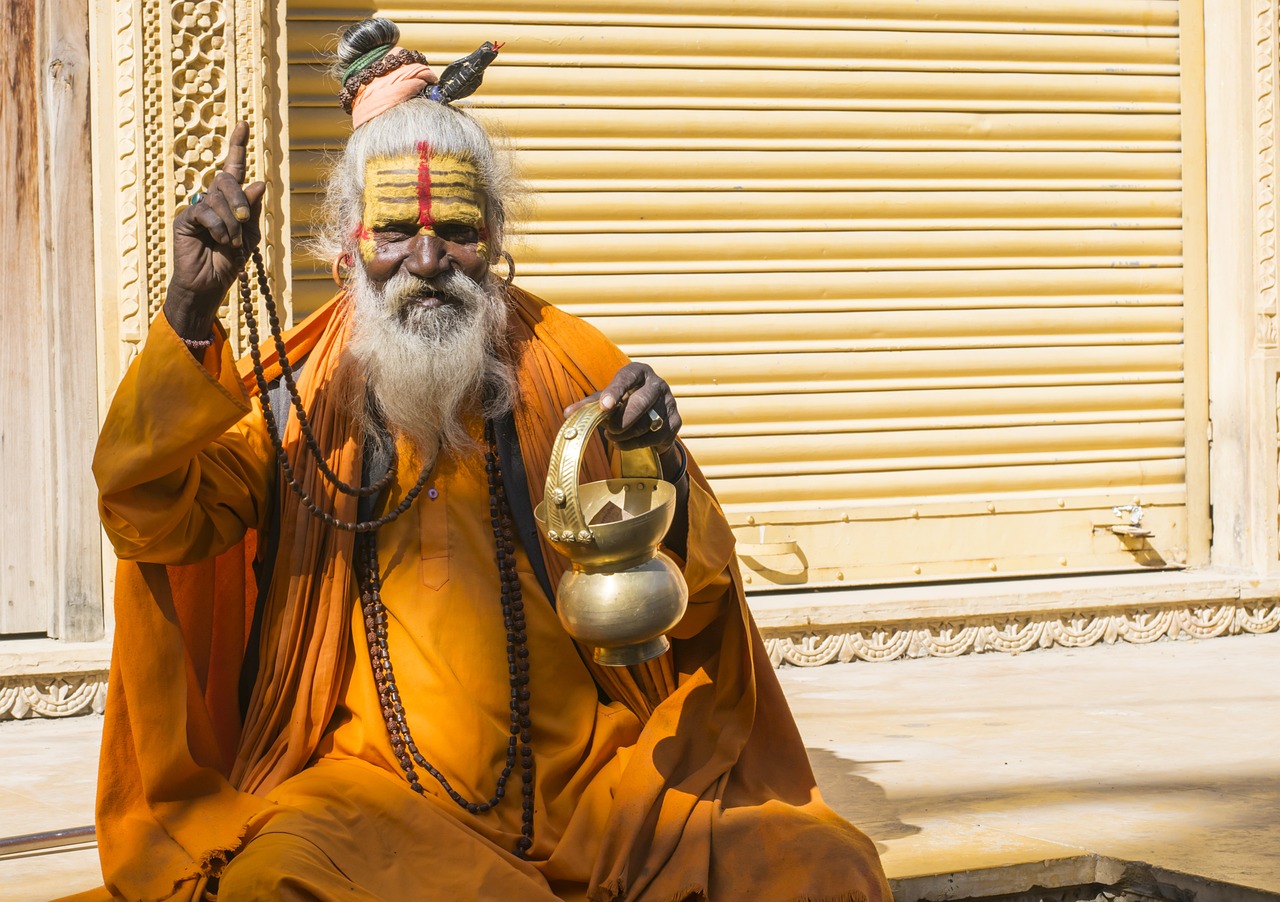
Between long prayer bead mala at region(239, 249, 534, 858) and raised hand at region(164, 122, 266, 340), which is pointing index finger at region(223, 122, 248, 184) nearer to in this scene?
raised hand at region(164, 122, 266, 340)

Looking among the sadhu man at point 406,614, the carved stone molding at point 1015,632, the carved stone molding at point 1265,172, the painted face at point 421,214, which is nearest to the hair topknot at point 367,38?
the sadhu man at point 406,614

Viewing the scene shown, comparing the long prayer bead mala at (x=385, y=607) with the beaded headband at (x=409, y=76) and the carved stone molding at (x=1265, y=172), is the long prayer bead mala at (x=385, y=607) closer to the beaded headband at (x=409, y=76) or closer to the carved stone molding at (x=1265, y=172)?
the beaded headband at (x=409, y=76)

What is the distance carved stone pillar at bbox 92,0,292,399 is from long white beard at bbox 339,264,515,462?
8.79ft

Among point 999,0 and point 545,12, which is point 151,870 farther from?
point 999,0

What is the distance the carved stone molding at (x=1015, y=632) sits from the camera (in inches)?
274

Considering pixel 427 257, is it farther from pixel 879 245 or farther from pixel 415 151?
pixel 879 245

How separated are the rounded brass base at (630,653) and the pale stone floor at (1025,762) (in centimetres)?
96

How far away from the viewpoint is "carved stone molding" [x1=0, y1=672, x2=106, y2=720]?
591cm

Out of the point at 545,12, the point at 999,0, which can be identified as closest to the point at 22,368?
the point at 545,12

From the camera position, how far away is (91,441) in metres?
6.05

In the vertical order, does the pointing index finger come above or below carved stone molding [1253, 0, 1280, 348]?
below

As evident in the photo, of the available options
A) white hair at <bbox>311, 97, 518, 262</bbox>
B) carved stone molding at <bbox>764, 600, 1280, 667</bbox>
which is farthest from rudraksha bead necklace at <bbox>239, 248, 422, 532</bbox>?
carved stone molding at <bbox>764, 600, 1280, 667</bbox>

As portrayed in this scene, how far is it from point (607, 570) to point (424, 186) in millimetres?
1019

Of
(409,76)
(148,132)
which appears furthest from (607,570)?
(148,132)
